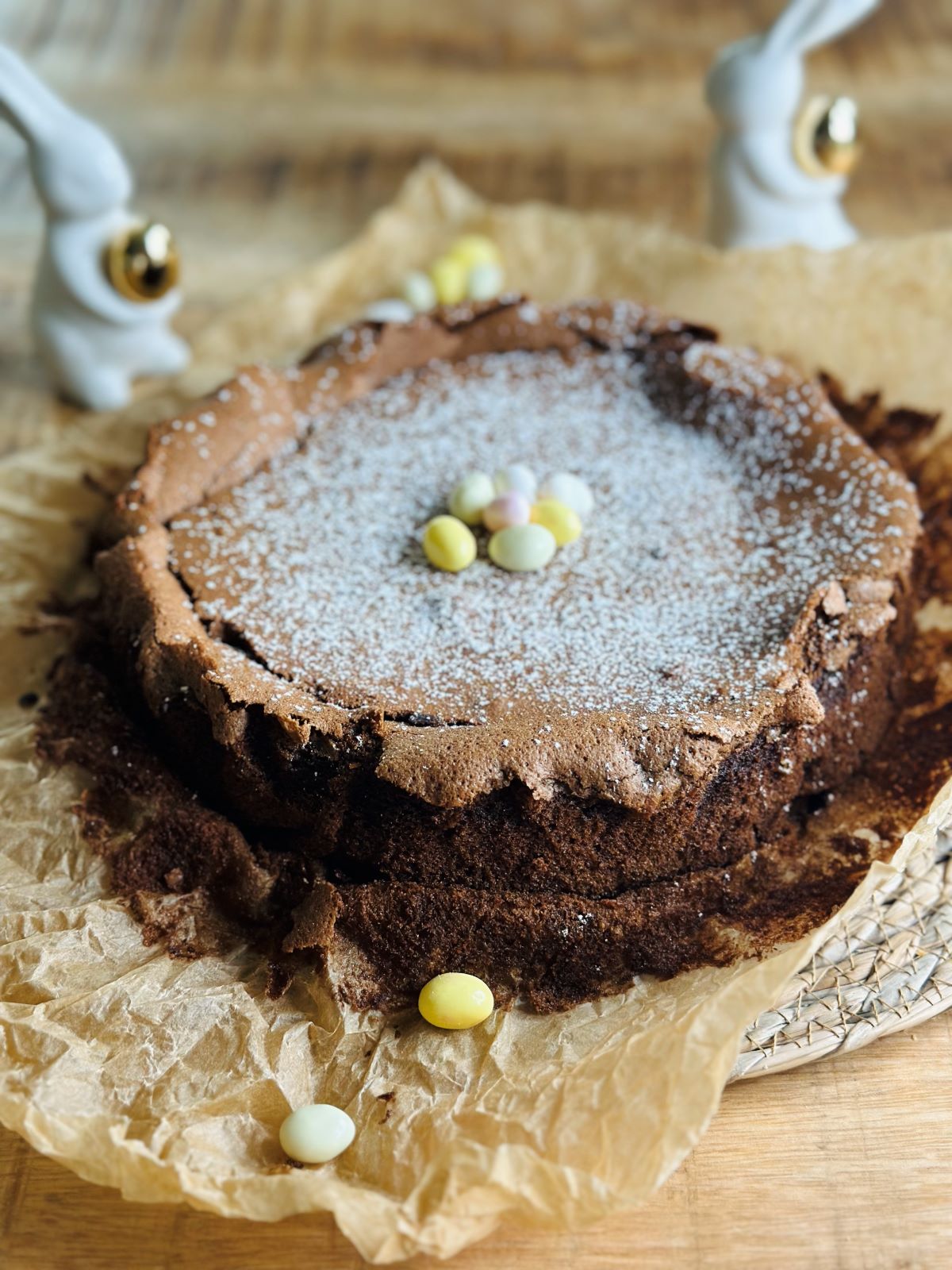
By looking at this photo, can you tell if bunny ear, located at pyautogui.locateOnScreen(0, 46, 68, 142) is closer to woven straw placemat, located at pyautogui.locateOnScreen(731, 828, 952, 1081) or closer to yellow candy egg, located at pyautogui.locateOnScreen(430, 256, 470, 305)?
yellow candy egg, located at pyautogui.locateOnScreen(430, 256, 470, 305)

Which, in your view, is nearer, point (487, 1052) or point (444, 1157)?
point (444, 1157)

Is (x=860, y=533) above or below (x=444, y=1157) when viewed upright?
above

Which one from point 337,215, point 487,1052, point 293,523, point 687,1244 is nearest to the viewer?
point 687,1244

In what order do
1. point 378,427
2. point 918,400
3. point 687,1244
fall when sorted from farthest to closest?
point 918,400 → point 378,427 → point 687,1244

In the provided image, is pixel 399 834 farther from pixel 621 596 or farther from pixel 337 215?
pixel 337 215

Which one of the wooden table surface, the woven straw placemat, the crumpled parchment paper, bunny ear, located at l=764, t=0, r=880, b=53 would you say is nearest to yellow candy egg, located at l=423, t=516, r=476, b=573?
the crumpled parchment paper

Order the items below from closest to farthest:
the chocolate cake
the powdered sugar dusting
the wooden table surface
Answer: the chocolate cake, the powdered sugar dusting, the wooden table surface

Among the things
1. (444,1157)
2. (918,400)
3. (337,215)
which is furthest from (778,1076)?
(337,215)
